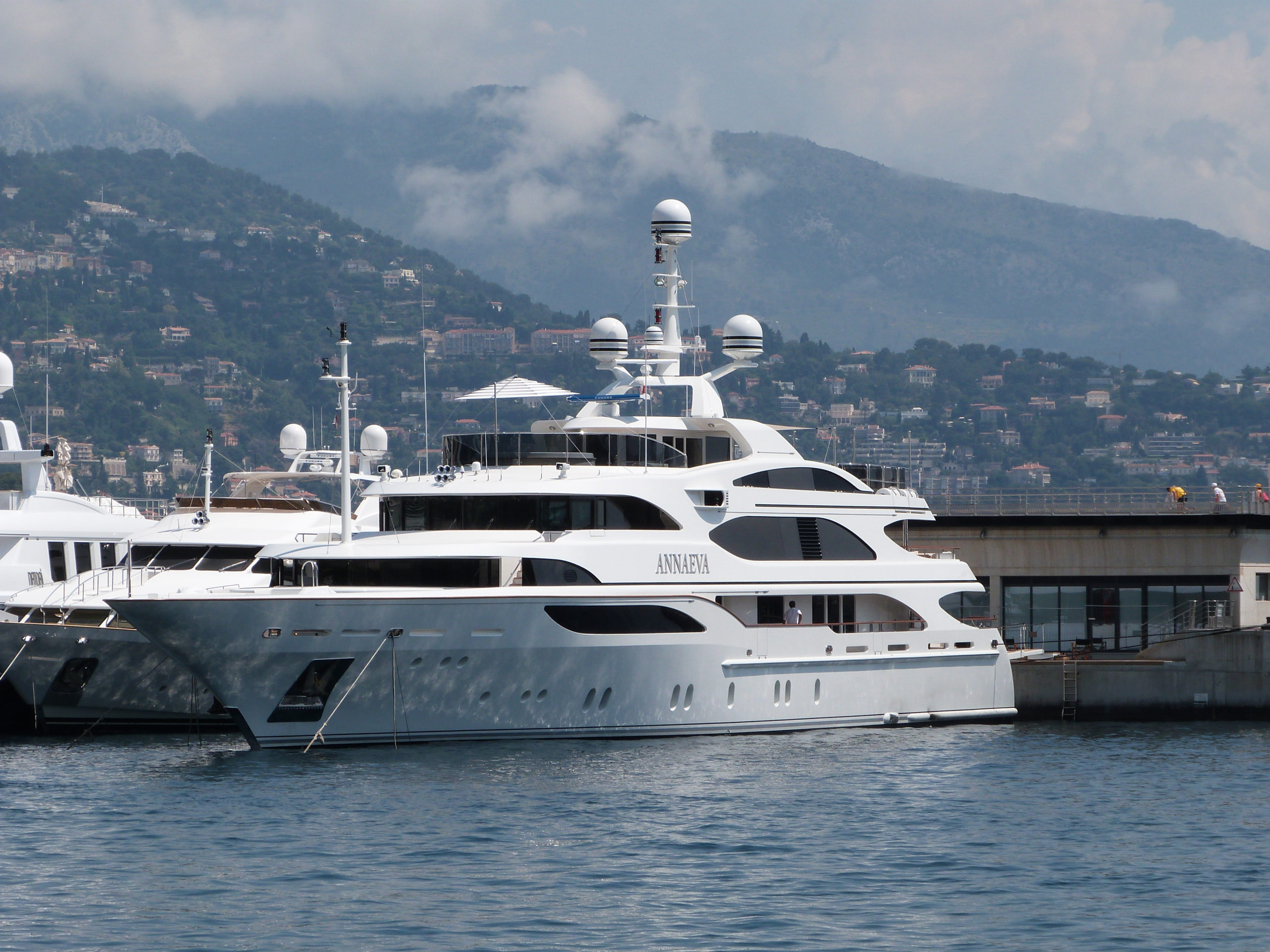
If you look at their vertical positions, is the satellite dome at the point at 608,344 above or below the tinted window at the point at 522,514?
above

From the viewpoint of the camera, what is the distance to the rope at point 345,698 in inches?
1046

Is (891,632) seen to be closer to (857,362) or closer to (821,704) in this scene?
(821,704)

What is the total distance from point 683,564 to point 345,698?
19.5 feet

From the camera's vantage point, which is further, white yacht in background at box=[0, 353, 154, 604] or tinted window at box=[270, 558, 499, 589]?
white yacht in background at box=[0, 353, 154, 604]

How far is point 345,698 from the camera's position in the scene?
26.8m

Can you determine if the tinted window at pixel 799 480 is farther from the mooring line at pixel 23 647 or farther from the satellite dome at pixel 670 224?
the mooring line at pixel 23 647

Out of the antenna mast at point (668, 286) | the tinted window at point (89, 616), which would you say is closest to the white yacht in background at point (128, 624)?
the tinted window at point (89, 616)

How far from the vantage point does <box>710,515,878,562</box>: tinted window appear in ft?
99.9

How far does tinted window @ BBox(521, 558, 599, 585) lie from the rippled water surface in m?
2.49

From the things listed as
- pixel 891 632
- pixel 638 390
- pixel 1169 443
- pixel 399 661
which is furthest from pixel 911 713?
pixel 1169 443

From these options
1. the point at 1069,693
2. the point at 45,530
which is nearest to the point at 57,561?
the point at 45,530

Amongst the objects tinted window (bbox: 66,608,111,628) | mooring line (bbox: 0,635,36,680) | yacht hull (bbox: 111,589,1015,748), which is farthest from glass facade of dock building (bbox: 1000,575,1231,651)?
mooring line (bbox: 0,635,36,680)

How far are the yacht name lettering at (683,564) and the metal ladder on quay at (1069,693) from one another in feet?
29.7

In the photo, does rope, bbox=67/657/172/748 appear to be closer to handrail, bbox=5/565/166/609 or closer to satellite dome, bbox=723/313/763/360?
handrail, bbox=5/565/166/609
